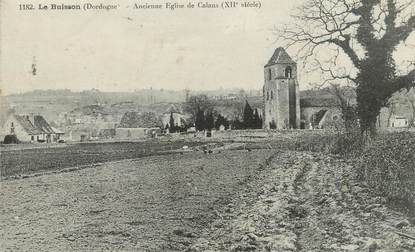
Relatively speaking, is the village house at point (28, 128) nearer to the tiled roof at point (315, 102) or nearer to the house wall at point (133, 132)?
the house wall at point (133, 132)

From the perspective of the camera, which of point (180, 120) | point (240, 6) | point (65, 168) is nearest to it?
point (240, 6)

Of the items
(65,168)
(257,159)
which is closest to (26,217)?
(65,168)

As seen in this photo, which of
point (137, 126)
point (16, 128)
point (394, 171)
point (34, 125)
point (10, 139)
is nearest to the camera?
point (394, 171)

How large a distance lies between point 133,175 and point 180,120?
6074 centimetres

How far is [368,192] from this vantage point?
11.1m

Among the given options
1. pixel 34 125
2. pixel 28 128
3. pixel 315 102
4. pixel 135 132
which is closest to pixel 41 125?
pixel 34 125

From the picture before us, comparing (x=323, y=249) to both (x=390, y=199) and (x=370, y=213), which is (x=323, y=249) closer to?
(x=370, y=213)

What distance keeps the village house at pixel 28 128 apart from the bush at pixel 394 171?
4294 cm

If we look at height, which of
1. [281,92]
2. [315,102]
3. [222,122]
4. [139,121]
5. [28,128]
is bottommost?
[28,128]

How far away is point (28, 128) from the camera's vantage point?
5494 centimetres

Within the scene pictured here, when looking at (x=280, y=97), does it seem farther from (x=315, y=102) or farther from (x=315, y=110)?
(x=315, y=102)

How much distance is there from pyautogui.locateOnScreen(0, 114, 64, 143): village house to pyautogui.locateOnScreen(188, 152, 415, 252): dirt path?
42.2 metres

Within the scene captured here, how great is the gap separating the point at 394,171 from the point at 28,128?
50082mm

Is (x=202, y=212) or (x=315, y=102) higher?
(x=315, y=102)
